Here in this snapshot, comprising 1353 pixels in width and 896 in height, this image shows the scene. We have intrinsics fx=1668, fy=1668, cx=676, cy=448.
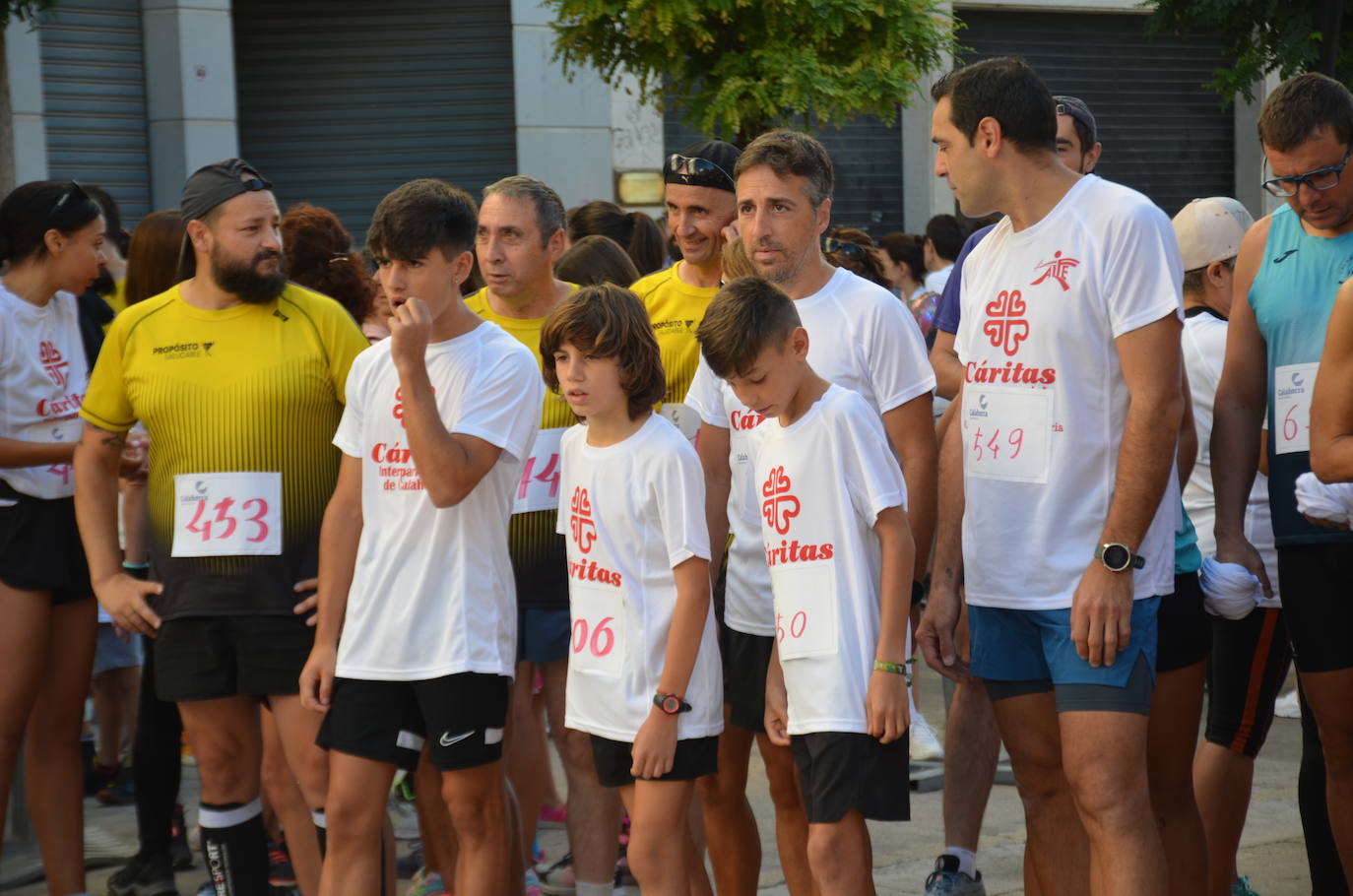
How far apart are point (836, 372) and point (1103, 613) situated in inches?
36.1

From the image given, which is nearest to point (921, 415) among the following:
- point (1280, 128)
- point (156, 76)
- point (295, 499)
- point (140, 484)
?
point (1280, 128)

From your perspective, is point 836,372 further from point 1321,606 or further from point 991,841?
point 991,841

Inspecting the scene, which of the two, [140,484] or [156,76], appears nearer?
[140,484]

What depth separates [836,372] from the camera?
4031 millimetres

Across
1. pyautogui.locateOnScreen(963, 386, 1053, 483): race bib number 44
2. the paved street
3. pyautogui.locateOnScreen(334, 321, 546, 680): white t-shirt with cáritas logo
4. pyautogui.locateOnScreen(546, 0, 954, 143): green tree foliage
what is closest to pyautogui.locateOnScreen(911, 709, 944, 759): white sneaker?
the paved street

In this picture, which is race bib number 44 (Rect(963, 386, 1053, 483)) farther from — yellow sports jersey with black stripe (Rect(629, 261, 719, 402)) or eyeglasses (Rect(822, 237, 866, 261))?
eyeglasses (Rect(822, 237, 866, 261))

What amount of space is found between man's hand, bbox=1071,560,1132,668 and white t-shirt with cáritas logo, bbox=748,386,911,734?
458 mm

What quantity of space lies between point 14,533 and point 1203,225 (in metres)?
3.52

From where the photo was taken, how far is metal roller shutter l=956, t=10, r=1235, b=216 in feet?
56.0

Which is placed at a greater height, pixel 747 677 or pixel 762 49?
pixel 762 49

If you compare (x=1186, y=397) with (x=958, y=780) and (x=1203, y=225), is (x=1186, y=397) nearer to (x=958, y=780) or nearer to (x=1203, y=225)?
(x=1203, y=225)

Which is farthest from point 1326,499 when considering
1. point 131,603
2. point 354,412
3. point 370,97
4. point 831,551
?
point 370,97

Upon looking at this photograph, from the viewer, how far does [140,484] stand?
17.3ft

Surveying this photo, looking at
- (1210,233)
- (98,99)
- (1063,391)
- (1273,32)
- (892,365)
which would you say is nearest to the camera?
(1063,391)
